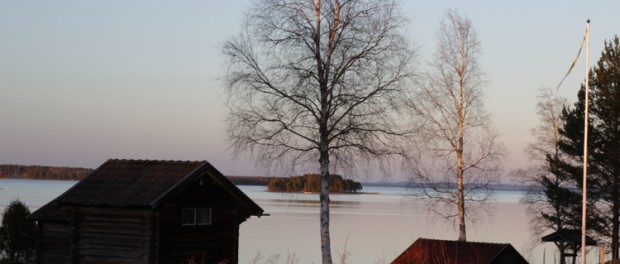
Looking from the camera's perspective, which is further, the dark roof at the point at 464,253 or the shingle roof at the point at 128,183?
the dark roof at the point at 464,253

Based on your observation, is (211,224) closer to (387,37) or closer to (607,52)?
(387,37)

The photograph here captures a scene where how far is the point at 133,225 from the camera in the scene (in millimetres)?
30484

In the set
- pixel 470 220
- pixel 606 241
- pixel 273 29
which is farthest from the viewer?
pixel 606 241

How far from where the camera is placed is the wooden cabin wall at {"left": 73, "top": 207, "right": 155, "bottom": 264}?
30.3 m

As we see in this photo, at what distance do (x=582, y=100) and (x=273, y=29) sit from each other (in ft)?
76.5

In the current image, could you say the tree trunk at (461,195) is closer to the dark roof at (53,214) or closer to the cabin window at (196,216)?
the cabin window at (196,216)

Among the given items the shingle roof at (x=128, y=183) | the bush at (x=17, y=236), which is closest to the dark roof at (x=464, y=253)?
the shingle roof at (x=128, y=183)

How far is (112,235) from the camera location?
101 ft

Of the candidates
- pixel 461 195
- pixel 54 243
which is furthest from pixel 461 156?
pixel 54 243

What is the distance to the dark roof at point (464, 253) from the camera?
34906 millimetres

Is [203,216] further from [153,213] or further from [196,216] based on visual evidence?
[153,213]

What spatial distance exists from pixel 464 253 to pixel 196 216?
1176 centimetres

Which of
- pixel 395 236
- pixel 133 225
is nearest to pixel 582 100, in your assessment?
pixel 133 225

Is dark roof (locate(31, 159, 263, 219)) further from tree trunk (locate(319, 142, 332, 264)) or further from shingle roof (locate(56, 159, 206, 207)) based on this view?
tree trunk (locate(319, 142, 332, 264))
